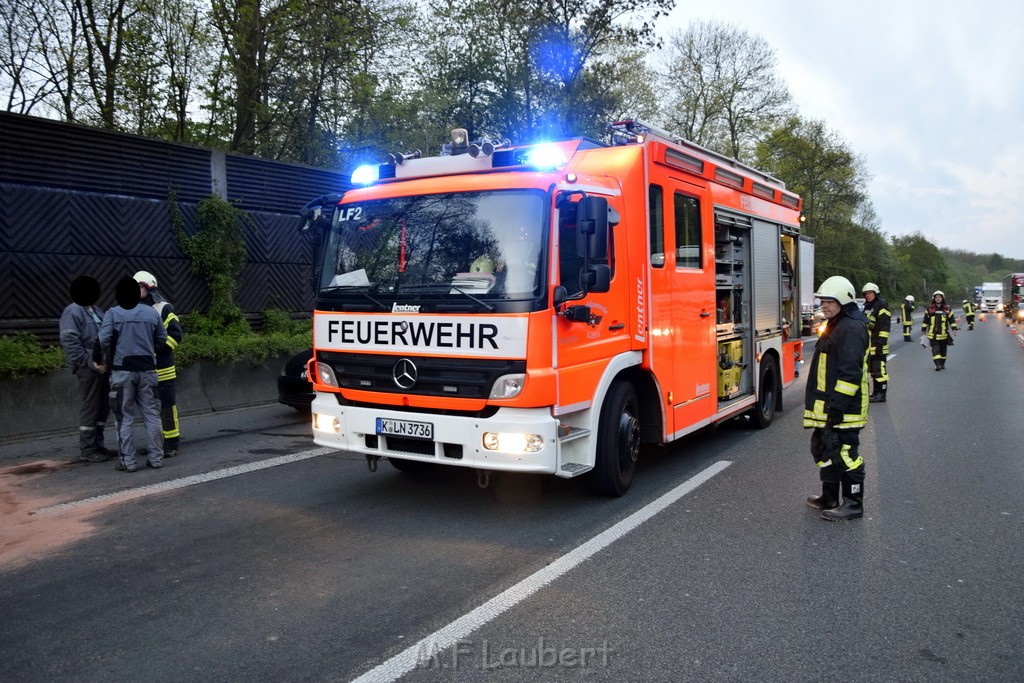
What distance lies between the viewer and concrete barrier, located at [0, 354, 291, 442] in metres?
9.12

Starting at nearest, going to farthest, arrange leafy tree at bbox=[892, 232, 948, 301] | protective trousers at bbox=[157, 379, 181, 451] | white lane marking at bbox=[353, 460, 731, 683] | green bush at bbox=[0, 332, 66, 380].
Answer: white lane marking at bbox=[353, 460, 731, 683]
protective trousers at bbox=[157, 379, 181, 451]
green bush at bbox=[0, 332, 66, 380]
leafy tree at bbox=[892, 232, 948, 301]

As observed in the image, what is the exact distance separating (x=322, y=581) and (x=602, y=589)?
1.59 m

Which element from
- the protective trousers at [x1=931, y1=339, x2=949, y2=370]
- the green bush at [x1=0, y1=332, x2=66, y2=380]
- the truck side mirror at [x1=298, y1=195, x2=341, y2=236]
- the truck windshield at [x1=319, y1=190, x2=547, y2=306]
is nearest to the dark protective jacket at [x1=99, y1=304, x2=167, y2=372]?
the truck side mirror at [x1=298, y1=195, x2=341, y2=236]

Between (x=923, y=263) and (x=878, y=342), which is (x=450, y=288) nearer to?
(x=878, y=342)

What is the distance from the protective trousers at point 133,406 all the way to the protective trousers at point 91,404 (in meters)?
0.47

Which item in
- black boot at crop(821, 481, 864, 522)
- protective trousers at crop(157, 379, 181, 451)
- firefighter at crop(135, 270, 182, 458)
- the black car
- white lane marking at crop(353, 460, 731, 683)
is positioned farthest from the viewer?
the black car

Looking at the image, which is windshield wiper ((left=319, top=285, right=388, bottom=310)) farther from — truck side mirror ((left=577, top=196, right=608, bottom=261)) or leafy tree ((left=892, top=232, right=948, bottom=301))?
leafy tree ((left=892, top=232, right=948, bottom=301))

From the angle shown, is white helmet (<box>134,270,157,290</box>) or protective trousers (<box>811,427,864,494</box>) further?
white helmet (<box>134,270,157,290</box>)

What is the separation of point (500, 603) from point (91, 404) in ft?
18.5

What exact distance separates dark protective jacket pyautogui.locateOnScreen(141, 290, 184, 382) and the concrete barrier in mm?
2622

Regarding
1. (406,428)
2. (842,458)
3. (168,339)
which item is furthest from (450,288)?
(168,339)

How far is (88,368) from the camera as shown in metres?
7.67

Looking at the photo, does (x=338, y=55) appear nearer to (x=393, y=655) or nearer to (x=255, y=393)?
(x=255, y=393)

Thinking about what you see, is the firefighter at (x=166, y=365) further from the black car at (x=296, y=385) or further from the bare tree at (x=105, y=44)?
the bare tree at (x=105, y=44)
